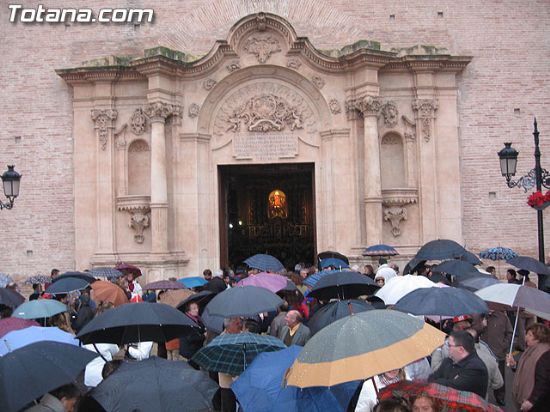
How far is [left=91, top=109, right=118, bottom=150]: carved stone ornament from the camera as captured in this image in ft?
68.8

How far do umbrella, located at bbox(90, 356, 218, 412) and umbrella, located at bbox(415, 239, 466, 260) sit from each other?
922 centimetres

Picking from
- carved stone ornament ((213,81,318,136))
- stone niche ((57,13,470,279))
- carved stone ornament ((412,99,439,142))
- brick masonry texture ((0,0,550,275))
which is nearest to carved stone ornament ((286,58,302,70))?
stone niche ((57,13,470,279))

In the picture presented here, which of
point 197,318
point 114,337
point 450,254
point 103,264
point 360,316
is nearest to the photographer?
point 360,316

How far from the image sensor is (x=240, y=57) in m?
20.9

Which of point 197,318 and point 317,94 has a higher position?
point 317,94

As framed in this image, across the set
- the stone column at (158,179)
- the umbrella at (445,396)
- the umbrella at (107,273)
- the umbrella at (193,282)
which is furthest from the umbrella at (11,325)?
the stone column at (158,179)

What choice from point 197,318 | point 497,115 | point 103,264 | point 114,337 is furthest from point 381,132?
point 114,337

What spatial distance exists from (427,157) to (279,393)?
15623 millimetres

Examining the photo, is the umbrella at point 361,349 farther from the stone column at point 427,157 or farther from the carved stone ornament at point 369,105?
the stone column at point 427,157

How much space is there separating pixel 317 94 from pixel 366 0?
3.26 metres

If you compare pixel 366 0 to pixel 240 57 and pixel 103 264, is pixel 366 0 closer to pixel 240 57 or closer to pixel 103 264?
pixel 240 57

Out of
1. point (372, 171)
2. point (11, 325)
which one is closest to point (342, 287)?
point (11, 325)

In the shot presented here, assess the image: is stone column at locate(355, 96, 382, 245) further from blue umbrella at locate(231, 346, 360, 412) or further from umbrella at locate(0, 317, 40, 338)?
blue umbrella at locate(231, 346, 360, 412)

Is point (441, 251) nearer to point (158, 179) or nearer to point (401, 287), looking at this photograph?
point (401, 287)
